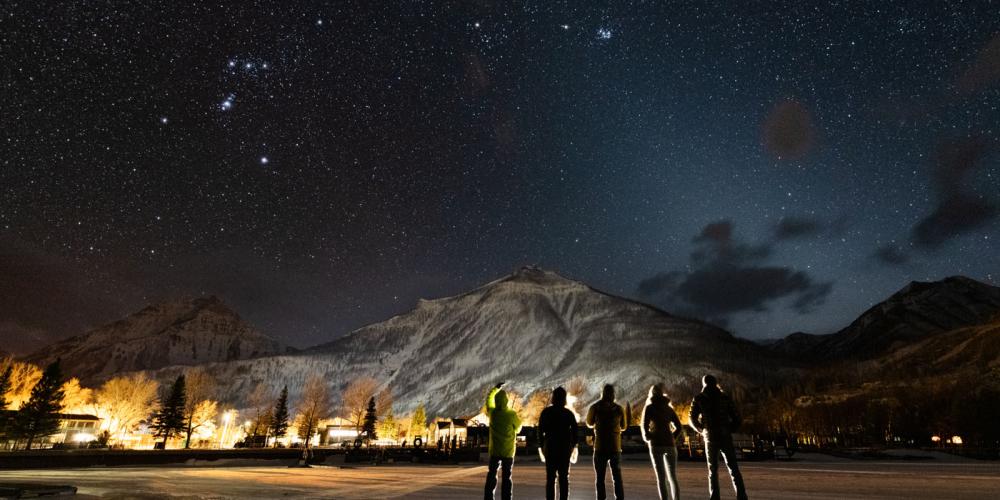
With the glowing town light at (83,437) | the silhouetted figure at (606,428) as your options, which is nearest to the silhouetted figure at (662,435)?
the silhouetted figure at (606,428)

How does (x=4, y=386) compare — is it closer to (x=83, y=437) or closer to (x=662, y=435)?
(x=83, y=437)

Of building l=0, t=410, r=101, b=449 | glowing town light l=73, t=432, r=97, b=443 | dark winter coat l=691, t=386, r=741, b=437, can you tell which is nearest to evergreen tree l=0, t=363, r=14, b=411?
building l=0, t=410, r=101, b=449

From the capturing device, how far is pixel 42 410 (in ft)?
215

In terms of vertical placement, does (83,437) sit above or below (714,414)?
below

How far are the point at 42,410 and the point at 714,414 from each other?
84625 mm

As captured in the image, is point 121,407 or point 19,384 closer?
point 19,384

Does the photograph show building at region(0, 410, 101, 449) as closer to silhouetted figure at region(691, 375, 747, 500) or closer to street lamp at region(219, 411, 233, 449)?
street lamp at region(219, 411, 233, 449)

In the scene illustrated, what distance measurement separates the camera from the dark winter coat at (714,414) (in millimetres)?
9305

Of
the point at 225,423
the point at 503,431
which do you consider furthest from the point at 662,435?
the point at 225,423

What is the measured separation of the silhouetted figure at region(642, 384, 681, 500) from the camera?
30.3ft

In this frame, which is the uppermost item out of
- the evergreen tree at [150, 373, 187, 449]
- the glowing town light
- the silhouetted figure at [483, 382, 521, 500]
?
the silhouetted figure at [483, 382, 521, 500]

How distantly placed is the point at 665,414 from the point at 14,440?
8704cm

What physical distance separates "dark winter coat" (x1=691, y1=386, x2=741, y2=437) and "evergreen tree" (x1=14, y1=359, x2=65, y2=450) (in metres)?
82.4

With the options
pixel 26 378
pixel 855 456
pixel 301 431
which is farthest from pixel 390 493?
pixel 301 431
